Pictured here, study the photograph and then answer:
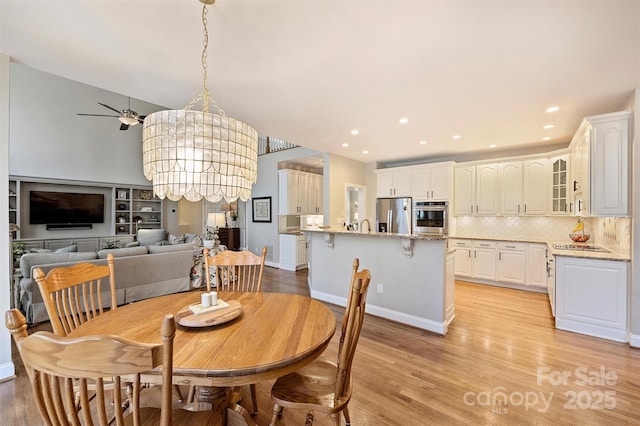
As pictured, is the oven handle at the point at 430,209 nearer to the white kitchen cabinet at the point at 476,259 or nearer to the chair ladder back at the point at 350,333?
the white kitchen cabinet at the point at 476,259

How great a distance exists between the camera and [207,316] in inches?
58.6

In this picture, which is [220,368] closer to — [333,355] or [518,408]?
[333,355]

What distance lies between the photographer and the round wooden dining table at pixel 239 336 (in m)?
Result: 1.06

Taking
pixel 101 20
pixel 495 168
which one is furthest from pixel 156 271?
pixel 495 168

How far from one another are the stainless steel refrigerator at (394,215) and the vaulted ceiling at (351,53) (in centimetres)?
278


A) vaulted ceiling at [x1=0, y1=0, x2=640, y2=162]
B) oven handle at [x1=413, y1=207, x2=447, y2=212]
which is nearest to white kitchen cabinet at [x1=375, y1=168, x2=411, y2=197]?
oven handle at [x1=413, y1=207, x2=447, y2=212]

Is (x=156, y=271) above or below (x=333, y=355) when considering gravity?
above

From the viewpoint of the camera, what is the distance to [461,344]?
9.17 ft

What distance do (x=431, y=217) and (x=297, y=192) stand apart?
10.5 feet

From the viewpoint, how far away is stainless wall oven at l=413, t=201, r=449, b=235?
5.53 meters

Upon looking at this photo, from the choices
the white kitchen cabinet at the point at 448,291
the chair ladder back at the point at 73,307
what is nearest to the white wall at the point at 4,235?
the chair ladder back at the point at 73,307

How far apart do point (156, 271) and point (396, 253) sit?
3.50 metres

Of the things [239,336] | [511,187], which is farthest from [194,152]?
[511,187]

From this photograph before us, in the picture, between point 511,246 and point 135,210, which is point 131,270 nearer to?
point 135,210
